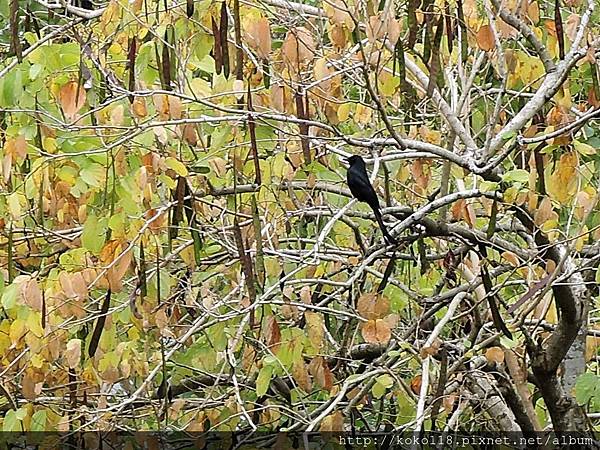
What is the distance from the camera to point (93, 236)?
6.81ft

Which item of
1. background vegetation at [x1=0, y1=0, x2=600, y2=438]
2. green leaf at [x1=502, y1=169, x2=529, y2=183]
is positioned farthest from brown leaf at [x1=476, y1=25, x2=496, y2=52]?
green leaf at [x1=502, y1=169, x2=529, y2=183]

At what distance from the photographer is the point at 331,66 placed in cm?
235

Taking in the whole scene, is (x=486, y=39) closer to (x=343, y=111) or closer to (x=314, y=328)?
(x=343, y=111)

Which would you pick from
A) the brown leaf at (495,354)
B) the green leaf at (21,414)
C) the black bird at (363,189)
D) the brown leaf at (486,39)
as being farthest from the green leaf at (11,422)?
the brown leaf at (486,39)

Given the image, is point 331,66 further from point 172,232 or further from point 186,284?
point 186,284

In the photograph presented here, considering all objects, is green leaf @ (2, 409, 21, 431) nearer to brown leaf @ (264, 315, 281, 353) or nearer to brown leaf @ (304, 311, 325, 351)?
brown leaf @ (264, 315, 281, 353)

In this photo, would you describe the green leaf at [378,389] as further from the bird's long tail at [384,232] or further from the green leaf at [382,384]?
the bird's long tail at [384,232]

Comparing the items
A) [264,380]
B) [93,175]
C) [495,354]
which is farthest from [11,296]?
[495,354]

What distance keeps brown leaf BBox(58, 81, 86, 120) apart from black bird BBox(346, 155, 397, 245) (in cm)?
64

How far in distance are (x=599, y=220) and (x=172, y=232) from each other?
3.98 ft

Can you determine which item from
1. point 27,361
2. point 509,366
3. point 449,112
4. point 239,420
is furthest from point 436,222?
point 27,361

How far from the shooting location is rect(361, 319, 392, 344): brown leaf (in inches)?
81.0

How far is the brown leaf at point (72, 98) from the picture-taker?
2.07 metres

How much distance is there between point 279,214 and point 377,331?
55cm
